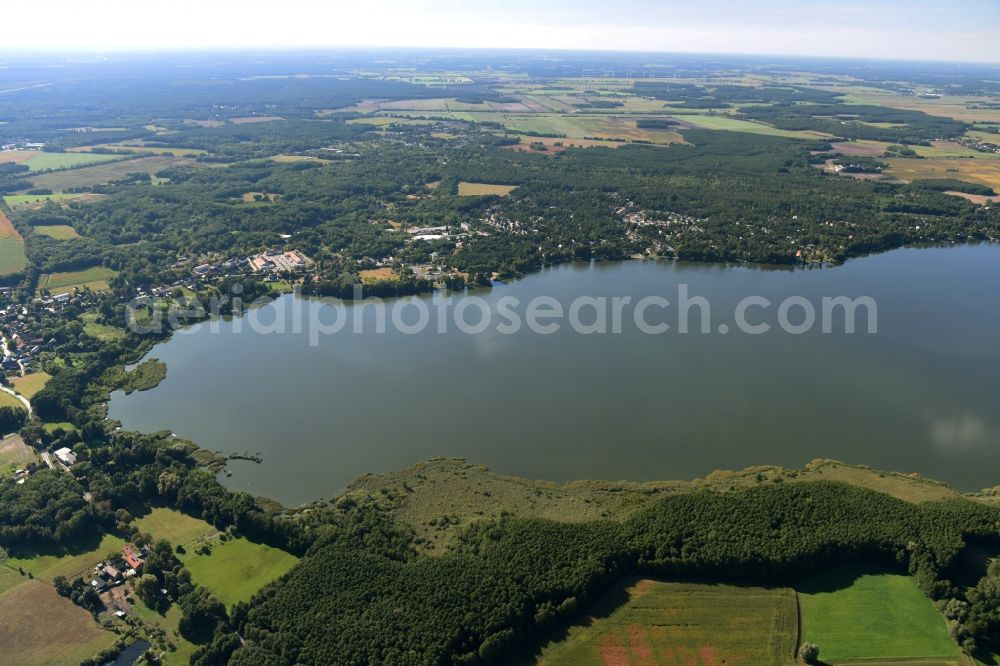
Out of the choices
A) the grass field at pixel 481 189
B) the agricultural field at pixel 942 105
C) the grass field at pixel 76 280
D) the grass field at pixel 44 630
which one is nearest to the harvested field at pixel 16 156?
the grass field at pixel 76 280

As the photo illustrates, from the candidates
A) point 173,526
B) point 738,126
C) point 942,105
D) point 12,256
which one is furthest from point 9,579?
point 942,105

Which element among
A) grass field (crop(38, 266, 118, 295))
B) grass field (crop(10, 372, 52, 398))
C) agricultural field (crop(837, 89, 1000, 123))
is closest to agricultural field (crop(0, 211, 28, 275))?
grass field (crop(38, 266, 118, 295))

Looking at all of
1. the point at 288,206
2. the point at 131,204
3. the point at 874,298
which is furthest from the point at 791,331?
the point at 131,204

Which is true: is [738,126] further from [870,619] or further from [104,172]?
[870,619]

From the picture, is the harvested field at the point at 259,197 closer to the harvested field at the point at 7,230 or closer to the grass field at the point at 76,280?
the harvested field at the point at 7,230

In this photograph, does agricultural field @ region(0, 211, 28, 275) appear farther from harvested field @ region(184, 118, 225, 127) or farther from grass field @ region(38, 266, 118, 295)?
harvested field @ region(184, 118, 225, 127)

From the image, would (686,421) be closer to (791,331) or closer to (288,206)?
(791,331)
